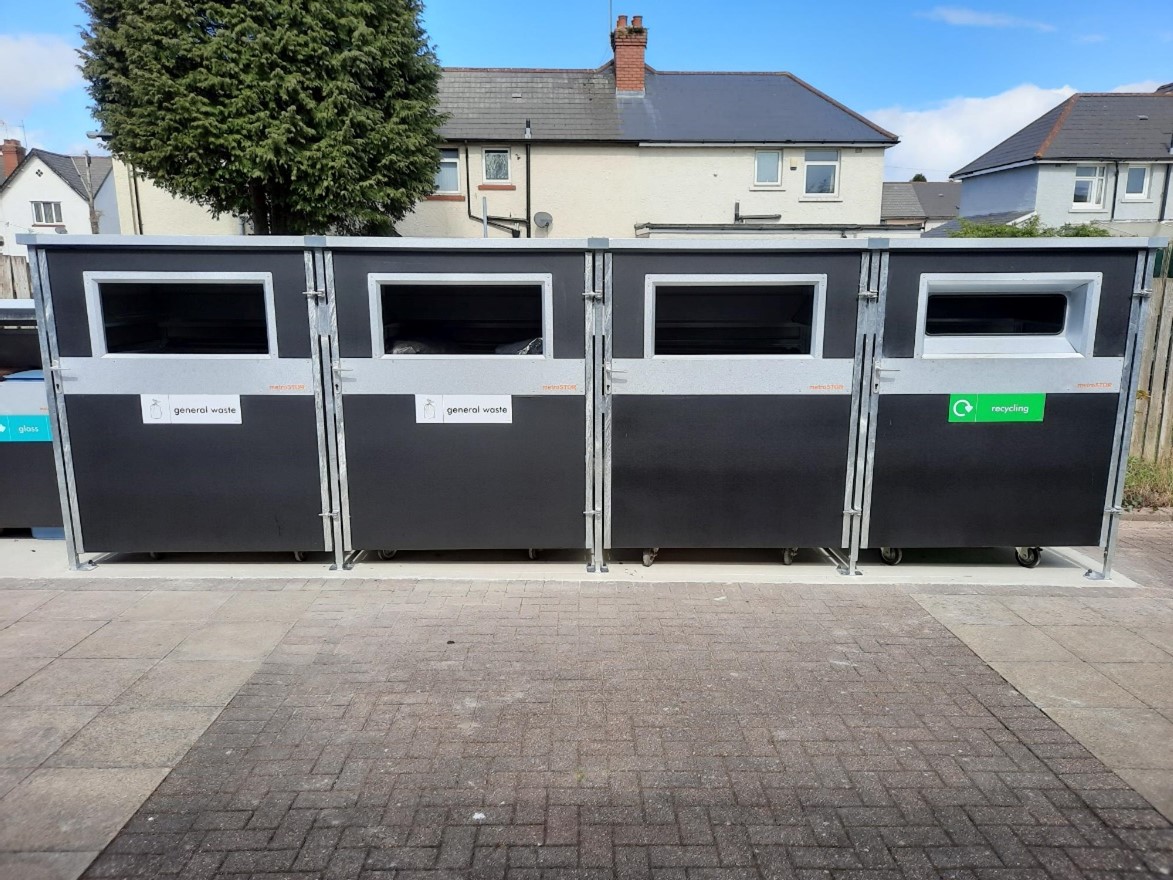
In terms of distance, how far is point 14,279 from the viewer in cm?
762

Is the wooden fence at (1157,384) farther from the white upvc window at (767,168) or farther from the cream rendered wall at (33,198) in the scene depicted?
the cream rendered wall at (33,198)

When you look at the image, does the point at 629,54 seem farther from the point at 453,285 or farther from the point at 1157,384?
the point at 453,285

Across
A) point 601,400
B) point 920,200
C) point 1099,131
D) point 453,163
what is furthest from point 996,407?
point 920,200

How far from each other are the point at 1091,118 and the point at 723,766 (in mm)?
38036

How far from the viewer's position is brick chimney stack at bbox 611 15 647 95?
23047 millimetres

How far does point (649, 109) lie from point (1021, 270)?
20.3 m

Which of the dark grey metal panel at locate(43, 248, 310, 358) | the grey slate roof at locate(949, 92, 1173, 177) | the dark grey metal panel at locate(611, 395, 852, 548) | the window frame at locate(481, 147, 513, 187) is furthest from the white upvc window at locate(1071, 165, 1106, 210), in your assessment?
the dark grey metal panel at locate(43, 248, 310, 358)

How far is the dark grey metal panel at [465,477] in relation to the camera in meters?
4.79

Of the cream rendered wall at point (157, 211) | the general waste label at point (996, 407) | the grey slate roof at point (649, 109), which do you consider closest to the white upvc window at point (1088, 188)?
the grey slate roof at point (649, 109)

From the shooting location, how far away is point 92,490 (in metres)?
4.86

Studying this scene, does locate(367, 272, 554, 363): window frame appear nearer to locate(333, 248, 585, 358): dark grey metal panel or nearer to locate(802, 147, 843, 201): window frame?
locate(333, 248, 585, 358): dark grey metal panel

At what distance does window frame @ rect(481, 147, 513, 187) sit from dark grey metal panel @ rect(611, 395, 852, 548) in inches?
743

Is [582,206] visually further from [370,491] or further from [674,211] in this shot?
[370,491]

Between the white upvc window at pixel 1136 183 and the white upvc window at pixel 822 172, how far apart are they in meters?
16.4
